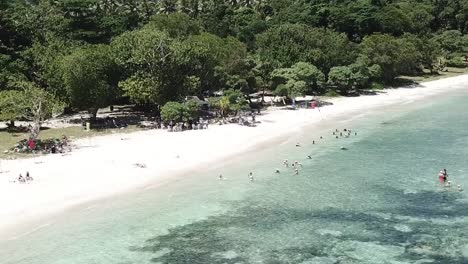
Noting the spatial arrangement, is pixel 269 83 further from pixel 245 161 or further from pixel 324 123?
pixel 245 161

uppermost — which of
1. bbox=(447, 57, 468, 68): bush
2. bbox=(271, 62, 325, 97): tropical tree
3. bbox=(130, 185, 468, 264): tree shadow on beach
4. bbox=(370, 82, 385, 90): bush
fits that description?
bbox=(447, 57, 468, 68): bush

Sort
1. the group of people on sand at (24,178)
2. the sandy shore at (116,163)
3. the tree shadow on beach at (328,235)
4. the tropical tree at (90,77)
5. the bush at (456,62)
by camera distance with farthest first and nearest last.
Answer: the bush at (456,62)
the tropical tree at (90,77)
the group of people on sand at (24,178)
the sandy shore at (116,163)
the tree shadow on beach at (328,235)

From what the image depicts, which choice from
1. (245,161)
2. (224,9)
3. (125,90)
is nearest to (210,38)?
(125,90)

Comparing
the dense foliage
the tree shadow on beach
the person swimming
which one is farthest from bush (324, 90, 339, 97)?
the tree shadow on beach

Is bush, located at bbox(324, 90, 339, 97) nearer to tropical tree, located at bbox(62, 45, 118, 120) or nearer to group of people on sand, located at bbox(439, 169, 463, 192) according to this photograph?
tropical tree, located at bbox(62, 45, 118, 120)

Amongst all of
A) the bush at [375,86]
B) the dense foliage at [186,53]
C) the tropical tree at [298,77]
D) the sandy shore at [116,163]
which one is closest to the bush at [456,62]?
the dense foliage at [186,53]

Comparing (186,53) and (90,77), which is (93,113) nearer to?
(90,77)

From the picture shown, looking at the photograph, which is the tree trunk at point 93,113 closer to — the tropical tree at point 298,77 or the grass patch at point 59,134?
the grass patch at point 59,134
